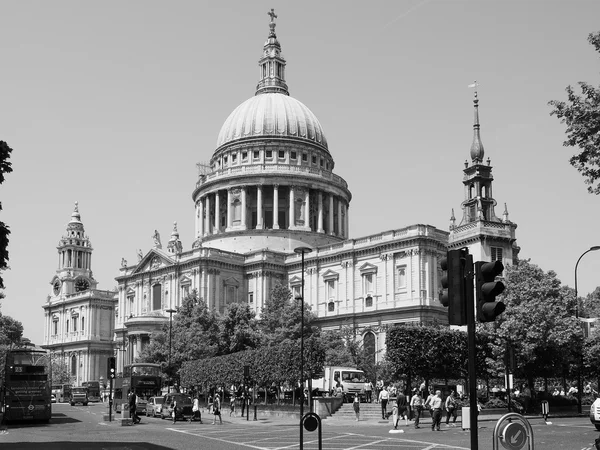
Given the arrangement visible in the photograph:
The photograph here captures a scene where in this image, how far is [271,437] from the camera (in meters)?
37.7

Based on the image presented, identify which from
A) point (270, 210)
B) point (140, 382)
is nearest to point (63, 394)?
point (270, 210)

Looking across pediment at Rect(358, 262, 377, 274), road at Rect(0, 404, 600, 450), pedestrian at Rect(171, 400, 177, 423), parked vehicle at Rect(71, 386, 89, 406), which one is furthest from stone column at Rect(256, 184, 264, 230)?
road at Rect(0, 404, 600, 450)

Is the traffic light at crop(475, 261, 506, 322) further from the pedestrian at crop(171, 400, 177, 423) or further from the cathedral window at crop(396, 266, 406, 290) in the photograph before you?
the cathedral window at crop(396, 266, 406, 290)

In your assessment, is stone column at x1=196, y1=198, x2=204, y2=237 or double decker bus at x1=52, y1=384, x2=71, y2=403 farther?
stone column at x1=196, y1=198, x2=204, y2=237

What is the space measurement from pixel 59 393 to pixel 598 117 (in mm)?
96790

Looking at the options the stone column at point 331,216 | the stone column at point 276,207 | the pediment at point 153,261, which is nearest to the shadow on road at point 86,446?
the pediment at point 153,261

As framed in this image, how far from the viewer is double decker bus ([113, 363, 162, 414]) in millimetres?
73500

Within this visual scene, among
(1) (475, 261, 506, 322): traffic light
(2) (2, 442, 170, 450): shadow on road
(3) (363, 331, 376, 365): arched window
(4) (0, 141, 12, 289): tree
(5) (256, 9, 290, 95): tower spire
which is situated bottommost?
(2) (2, 442, 170, 450): shadow on road

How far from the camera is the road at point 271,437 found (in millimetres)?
31953

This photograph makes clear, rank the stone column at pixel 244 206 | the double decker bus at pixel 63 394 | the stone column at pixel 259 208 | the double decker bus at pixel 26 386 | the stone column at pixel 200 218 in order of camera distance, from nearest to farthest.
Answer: the double decker bus at pixel 26 386
the double decker bus at pixel 63 394
the stone column at pixel 259 208
the stone column at pixel 244 206
the stone column at pixel 200 218

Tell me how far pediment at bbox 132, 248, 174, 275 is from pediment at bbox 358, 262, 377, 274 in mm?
25519

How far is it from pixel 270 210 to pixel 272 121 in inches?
573

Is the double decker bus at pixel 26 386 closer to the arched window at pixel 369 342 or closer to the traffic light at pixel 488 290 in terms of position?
the traffic light at pixel 488 290

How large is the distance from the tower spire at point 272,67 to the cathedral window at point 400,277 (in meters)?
48.8
